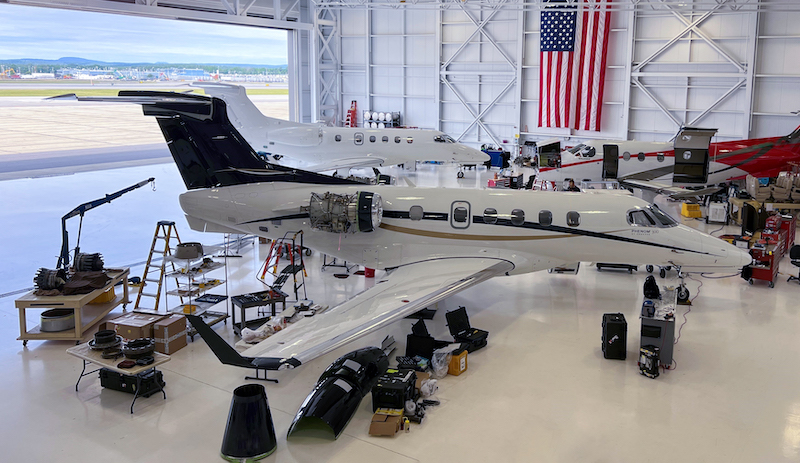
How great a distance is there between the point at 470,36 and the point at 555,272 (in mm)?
25259

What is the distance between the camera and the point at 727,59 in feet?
103

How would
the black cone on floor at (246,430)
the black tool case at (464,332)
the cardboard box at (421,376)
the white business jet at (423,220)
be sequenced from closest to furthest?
the black cone on floor at (246,430), the cardboard box at (421,376), the black tool case at (464,332), the white business jet at (423,220)

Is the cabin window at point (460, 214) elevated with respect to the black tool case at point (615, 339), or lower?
elevated

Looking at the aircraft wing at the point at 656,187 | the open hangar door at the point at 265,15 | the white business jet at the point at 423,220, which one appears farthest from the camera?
the open hangar door at the point at 265,15

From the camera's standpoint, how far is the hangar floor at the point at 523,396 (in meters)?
9.24

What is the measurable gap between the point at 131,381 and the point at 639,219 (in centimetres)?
1107

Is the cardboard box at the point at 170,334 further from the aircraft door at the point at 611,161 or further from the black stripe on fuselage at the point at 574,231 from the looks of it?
the aircraft door at the point at 611,161

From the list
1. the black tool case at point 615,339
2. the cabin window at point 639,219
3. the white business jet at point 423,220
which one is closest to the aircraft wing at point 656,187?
the cabin window at point 639,219

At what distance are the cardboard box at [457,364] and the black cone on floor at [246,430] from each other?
3980mm

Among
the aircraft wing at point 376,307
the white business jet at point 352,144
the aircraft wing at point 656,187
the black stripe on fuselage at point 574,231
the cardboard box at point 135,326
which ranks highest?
the white business jet at point 352,144

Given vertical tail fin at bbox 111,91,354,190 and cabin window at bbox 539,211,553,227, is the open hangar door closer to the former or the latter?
vertical tail fin at bbox 111,91,354,190

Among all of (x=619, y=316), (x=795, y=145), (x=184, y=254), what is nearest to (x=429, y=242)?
(x=619, y=316)

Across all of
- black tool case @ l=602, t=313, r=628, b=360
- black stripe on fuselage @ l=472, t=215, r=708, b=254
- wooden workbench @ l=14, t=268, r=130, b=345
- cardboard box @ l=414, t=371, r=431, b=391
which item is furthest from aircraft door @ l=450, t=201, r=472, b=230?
wooden workbench @ l=14, t=268, r=130, b=345

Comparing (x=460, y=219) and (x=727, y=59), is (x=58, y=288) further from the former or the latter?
(x=727, y=59)
